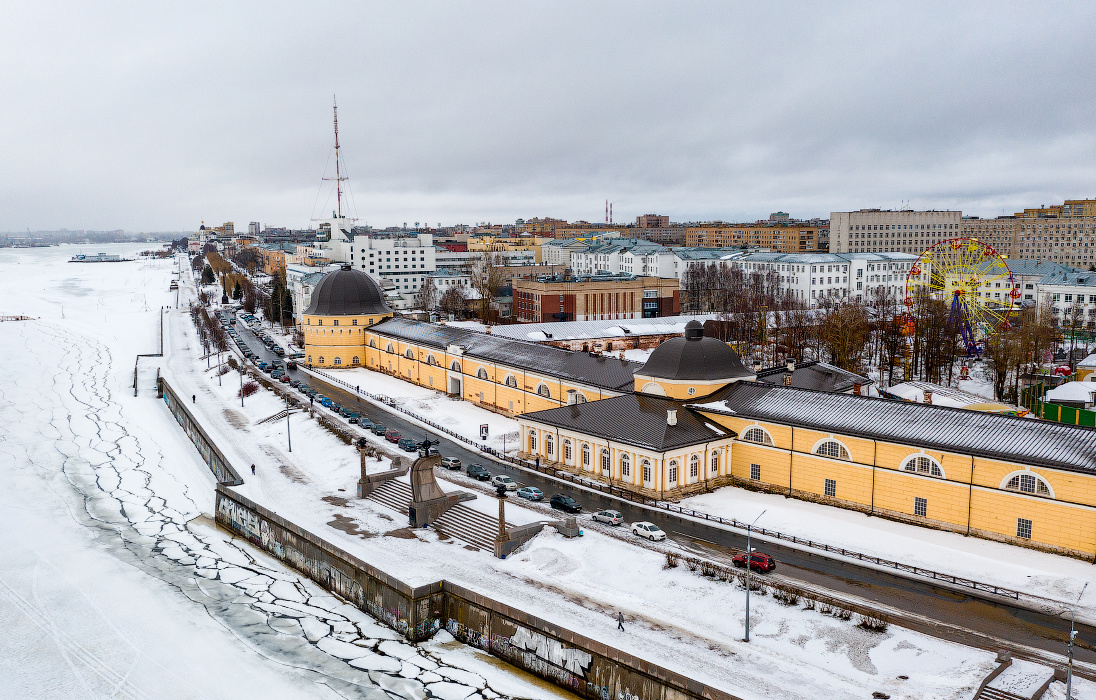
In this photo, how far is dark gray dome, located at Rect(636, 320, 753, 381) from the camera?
43.7 metres

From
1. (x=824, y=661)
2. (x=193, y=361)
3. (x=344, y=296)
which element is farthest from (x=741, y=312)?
(x=824, y=661)

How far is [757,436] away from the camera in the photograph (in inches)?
1586

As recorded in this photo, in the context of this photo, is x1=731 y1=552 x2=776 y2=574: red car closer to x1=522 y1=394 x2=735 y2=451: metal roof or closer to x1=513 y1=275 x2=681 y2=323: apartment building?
x1=522 y1=394 x2=735 y2=451: metal roof

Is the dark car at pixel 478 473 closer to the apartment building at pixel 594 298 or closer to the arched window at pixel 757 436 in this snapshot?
the arched window at pixel 757 436

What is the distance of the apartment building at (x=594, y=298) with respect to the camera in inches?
4085

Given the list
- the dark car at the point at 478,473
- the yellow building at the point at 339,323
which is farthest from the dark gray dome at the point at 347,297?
the dark car at the point at 478,473

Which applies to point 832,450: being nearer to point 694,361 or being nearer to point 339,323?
point 694,361

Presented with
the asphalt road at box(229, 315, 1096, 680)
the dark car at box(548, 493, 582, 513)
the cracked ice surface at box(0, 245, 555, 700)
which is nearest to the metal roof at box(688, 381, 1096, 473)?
the asphalt road at box(229, 315, 1096, 680)

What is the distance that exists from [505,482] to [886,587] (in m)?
18.8

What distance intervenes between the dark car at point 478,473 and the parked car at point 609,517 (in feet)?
28.1

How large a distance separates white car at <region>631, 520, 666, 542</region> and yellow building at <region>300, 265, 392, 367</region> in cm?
5444

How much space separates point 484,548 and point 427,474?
513 cm

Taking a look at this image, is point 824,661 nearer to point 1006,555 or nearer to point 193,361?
point 1006,555

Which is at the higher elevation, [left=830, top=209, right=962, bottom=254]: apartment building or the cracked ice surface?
[left=830, top=209, right=962, bottom=254]: apartment building
